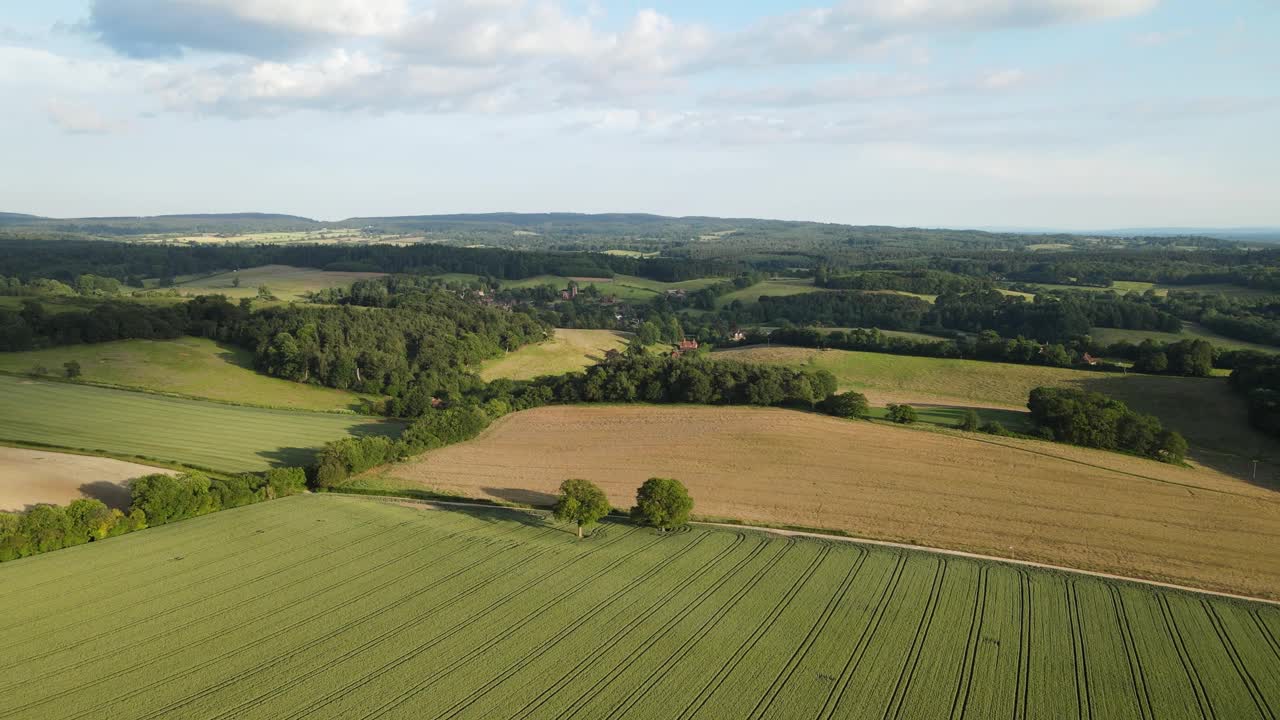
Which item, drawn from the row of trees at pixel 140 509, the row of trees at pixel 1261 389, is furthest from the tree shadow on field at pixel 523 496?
the row of trees at pixel 1261 389

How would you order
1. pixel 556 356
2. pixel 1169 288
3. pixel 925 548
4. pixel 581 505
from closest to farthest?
pixel 925 548, pixel 581 505, pixel 556 356, pixel 1169 288

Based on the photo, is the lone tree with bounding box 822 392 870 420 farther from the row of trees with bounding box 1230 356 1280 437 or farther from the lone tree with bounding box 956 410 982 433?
the row of trees with bounding box 1230 356 1280 437

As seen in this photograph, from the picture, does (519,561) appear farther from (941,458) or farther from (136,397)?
(136,397)

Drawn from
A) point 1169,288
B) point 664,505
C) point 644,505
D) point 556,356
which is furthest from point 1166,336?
point 644,505

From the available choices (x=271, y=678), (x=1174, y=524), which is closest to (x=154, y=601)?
(x=271, y=678)

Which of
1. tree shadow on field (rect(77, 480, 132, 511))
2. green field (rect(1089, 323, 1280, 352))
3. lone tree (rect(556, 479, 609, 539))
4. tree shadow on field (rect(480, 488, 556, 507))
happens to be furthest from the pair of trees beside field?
green field (rect(1089, 323, 1280, 352))

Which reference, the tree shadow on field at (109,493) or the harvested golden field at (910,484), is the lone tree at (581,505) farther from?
the tree shadow on field at (109,493)

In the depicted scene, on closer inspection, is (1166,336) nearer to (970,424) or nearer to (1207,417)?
(1207,417)
